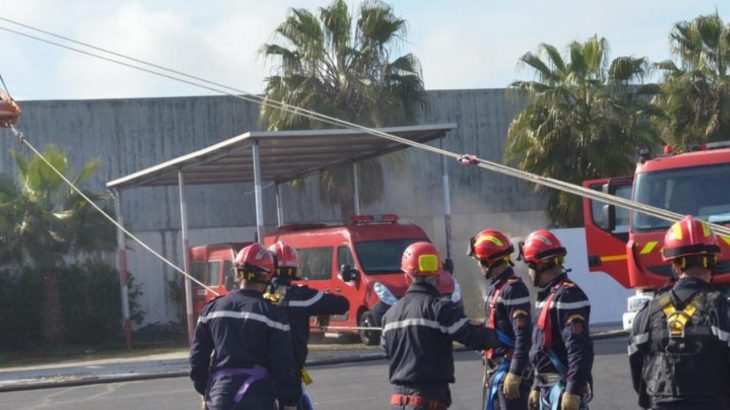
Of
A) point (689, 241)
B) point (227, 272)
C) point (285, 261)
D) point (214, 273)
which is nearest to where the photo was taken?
point (689, 241)

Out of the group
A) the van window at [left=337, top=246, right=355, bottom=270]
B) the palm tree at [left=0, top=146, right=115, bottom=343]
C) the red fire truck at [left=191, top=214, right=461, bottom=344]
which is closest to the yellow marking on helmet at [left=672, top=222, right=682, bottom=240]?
Answer: the red fire truck at [left=191, top=214, right=461, bottom=344]

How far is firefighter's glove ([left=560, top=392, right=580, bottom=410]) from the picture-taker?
25.5 feet

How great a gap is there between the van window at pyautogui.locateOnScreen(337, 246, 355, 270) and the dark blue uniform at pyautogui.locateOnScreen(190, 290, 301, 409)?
14.6 meters

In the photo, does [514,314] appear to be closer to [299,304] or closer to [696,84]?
[299,304]

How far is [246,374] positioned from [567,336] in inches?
79.8

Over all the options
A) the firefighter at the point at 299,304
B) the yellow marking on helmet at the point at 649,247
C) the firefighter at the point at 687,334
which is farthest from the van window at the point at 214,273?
the firefighter at the point at 687,334

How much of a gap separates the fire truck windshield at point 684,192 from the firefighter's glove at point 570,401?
7.82m

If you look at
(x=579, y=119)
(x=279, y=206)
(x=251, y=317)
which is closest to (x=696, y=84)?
(x=579, y=119)

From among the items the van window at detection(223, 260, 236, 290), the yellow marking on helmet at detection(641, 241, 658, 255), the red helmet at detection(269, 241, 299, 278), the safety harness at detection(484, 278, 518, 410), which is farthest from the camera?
the van window at detection(223, 260, 236, 290)

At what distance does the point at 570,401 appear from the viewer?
777 centimetres

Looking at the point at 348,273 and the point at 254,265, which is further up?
the point at 254,265

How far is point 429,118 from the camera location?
1299 inches

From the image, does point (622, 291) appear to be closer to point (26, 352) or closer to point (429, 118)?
point (429, 118)

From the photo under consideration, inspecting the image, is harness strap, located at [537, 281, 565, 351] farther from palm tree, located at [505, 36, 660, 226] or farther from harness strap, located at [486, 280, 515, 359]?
palm tree, located at [505, 36, 660, 226]
